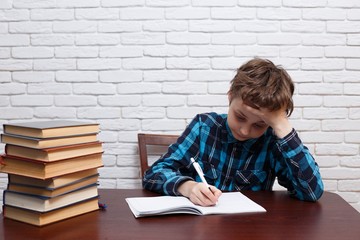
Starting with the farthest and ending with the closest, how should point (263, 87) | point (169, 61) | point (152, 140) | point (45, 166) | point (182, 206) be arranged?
1. point (169, 61)
2. point (152, 140)
3. point (263, 87)
4. point (182, 206)
5. point (45, 166)

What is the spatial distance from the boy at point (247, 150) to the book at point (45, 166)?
0.30m

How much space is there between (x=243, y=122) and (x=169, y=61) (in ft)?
2.88

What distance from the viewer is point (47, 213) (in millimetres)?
987

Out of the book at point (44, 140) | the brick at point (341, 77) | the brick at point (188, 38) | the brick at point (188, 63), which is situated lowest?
the book at point (44, 140)

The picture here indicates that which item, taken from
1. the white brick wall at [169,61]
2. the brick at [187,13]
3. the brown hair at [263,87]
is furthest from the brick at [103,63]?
the brown hair at [263,87]

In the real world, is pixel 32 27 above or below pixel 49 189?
above

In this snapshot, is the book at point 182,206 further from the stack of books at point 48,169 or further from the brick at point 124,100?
the brick at point 124,100

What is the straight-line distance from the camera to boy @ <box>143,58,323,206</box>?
1.29 metres

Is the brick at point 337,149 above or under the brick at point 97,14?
under

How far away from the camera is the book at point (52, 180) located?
0.99 m

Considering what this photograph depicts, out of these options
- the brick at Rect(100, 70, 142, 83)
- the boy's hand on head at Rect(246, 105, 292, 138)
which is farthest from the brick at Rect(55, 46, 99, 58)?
the boy's hand on head at Rect(246, 105, 292, 138)

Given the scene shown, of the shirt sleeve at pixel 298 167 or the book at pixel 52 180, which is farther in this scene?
the shirt sleeve at pixel 298 167

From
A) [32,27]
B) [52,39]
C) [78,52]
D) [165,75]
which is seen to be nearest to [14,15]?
[32,27]

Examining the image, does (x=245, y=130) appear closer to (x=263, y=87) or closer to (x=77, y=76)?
(x=263, y=87)
